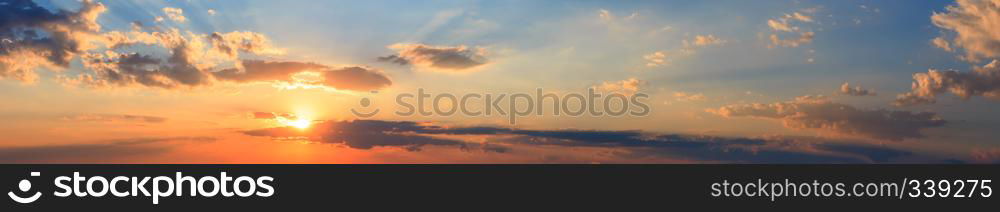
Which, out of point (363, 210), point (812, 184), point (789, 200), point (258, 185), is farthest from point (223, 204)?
point (812, 184)

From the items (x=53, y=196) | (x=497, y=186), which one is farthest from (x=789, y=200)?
(x=53, y=196)

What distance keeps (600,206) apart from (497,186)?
20.4m

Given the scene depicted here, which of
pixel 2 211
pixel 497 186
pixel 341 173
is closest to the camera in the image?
pixel 2 211

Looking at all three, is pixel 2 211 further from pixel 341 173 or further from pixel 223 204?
pixel 341 173

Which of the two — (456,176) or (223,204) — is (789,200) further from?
(223,204)

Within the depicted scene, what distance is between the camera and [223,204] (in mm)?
73062

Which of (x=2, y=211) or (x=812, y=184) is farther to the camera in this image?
(x=812, y=184)

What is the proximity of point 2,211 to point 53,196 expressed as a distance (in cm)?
616

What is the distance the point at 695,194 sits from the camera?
84.0 metres

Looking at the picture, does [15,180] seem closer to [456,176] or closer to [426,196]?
[426,196]

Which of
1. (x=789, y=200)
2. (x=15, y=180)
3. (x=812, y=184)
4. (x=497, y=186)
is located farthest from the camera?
(x=497, y=186)

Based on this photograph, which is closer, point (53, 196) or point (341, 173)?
point (53, 196)

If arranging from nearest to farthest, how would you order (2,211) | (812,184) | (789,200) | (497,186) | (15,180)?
(2,211) < (15,180) < (789,200) < (812,184) < (497,186)

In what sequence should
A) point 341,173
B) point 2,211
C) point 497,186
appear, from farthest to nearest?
point 341,173, point 497,186, point 2,211
